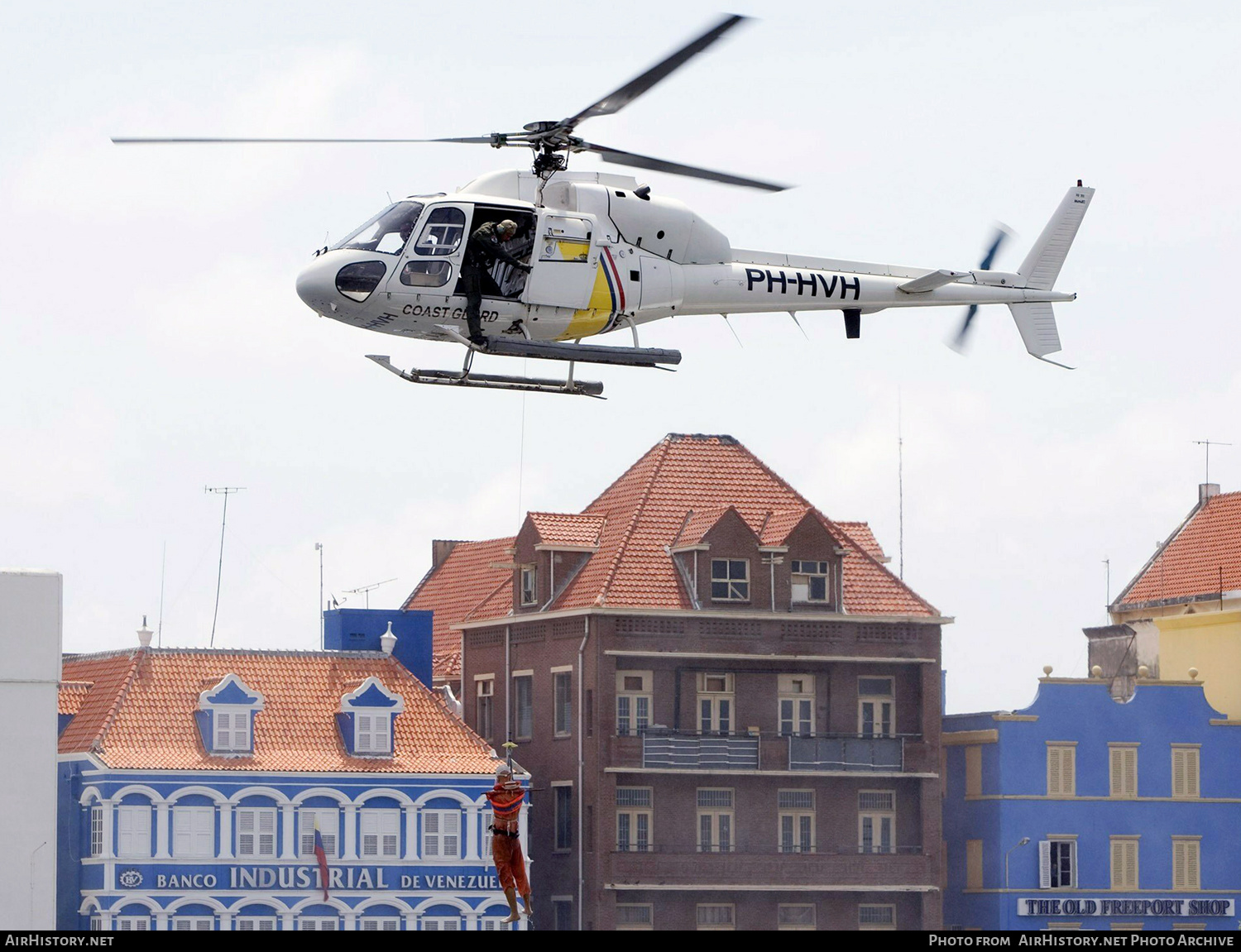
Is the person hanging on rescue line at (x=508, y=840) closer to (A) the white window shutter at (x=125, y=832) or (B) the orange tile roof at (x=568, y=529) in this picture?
(A) the white window shutter at (x=125, y=832)

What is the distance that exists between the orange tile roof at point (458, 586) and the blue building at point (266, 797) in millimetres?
10153

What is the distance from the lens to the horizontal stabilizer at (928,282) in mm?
53594

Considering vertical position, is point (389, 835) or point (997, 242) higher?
point (997, 242)

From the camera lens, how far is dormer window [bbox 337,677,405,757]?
273 feet

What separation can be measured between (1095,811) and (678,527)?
55.8 feet

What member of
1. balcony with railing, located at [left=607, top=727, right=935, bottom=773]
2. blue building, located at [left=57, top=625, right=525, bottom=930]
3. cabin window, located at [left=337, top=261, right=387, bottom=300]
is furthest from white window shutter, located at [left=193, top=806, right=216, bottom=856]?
cabin window, located at [left=337, top=261, right=387, bottom=300]

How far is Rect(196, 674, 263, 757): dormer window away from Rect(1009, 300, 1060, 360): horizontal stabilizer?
32.8 meters

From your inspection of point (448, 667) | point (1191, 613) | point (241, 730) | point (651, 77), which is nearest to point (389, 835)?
point (241, 730)

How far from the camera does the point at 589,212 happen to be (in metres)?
48.3

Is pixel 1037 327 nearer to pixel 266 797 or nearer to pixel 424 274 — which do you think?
pixel 424 274

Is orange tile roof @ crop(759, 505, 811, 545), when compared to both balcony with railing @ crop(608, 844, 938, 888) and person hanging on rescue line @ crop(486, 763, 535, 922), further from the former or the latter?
person hanging on rescue line @ crop(486, 763, 535, 922)

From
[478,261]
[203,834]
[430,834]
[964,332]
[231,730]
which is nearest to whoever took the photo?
A: [478,261]

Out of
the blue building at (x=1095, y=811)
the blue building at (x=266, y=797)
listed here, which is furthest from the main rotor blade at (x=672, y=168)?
the blue building at (x=1095, y=811)

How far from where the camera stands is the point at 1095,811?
88.9 meters
